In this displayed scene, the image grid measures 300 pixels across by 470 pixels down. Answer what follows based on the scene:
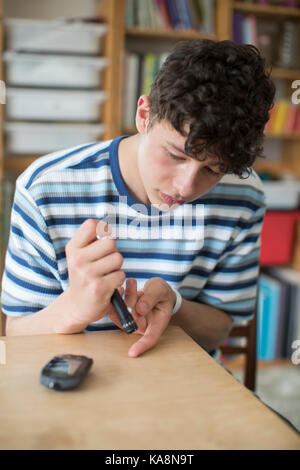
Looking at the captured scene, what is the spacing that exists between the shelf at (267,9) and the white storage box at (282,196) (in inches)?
30.5

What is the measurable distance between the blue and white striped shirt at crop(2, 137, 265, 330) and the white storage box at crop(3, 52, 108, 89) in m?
0.99

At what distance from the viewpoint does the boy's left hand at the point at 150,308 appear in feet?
2.22

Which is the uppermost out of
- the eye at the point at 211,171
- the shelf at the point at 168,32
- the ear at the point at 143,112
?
the shelf at the point at 168,32

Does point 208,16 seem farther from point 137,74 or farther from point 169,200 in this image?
point 169,200

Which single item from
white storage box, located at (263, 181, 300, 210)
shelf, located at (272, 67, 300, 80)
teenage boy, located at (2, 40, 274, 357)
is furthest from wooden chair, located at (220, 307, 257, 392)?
shelf, located at (272, 67, 300, 80)

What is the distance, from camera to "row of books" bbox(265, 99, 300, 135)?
2.22 m

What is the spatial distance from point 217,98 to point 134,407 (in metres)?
0.42

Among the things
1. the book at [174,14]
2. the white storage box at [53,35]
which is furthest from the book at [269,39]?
the white storage box at [53,35]

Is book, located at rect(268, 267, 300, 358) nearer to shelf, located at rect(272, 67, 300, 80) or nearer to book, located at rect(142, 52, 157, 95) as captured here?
shelf, located at rect(272, 67, 300, 80)

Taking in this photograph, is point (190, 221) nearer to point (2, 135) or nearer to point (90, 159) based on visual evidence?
point (90, 159)

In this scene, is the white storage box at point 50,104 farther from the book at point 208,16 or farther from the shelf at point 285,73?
the shelf at point 285,73

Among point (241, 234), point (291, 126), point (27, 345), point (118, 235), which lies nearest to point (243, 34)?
point (291, 126)

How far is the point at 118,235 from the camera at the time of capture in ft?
2.93

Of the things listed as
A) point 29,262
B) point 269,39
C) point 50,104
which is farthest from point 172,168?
point 269,39
